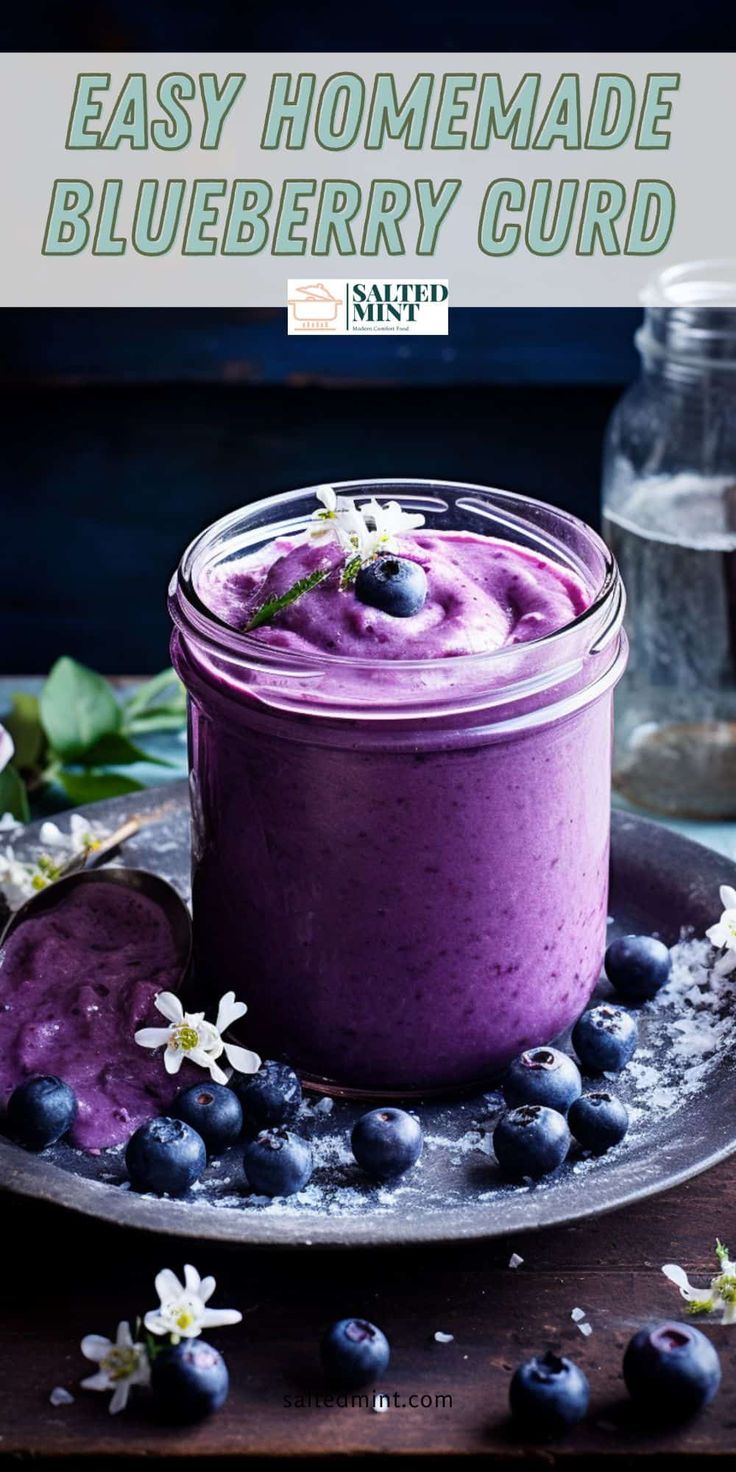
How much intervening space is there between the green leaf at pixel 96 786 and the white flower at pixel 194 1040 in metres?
0.85

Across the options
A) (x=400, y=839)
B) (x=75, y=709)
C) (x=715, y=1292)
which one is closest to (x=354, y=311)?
(x=400, y=839)

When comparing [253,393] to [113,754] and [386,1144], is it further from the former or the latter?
[386,1144]

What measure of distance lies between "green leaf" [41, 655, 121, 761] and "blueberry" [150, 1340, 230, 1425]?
1350mm

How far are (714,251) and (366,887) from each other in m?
1.75

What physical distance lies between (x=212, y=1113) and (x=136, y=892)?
41cm

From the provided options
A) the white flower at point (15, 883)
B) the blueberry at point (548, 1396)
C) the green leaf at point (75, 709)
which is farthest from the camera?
the green leaf at point (75, 709)

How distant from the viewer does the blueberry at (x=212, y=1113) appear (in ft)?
5.81

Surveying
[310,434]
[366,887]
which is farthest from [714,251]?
[366,887]

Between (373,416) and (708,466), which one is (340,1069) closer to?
(708,466)

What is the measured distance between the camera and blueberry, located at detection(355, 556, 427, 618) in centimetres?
177

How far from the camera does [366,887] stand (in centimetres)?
176

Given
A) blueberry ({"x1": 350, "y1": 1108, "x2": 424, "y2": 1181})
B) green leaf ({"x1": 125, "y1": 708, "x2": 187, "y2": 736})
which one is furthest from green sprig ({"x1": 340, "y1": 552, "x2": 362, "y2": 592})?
green leaf ({"x1": 125, "y1": 708, "x2": 187, "y2": 736})

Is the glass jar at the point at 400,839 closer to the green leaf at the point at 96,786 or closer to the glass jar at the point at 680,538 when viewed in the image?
the green leaf at the point at 96,786
